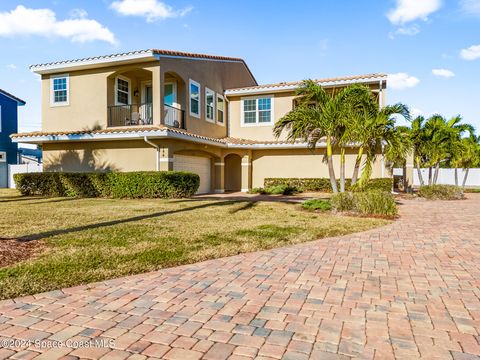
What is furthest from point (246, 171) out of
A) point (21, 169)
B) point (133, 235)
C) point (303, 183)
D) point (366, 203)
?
point (21, 169)

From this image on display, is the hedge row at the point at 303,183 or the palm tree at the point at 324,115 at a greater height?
the palm tree at the point at 324,115

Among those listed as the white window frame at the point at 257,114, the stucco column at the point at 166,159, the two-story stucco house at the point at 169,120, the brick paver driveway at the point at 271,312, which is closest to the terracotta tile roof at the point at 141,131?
the two-story stucco house at the point at 169,120

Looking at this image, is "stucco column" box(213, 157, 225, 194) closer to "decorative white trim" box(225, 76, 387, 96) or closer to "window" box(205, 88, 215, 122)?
"window" box(205, 88, 215, 122)

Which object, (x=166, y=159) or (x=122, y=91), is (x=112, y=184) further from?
(x=122, y=91)

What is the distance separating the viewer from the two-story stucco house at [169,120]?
16.9 meters

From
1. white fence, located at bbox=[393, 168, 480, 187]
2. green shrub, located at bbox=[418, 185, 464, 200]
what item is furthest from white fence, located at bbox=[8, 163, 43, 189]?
white fence, located at bbox=[393, 168, 480, 187]

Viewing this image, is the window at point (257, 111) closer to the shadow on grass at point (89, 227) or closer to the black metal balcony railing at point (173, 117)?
the black metal balcony railing at point (173, 117)

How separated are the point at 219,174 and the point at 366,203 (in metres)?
11.9

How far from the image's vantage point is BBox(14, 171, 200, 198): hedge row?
50.2 feet

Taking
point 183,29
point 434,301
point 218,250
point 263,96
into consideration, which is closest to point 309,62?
point 263,96

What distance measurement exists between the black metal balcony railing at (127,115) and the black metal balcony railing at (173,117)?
0.81 metres

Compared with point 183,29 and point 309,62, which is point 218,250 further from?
point 309,62

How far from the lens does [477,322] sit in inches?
128

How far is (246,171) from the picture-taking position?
21719mm
